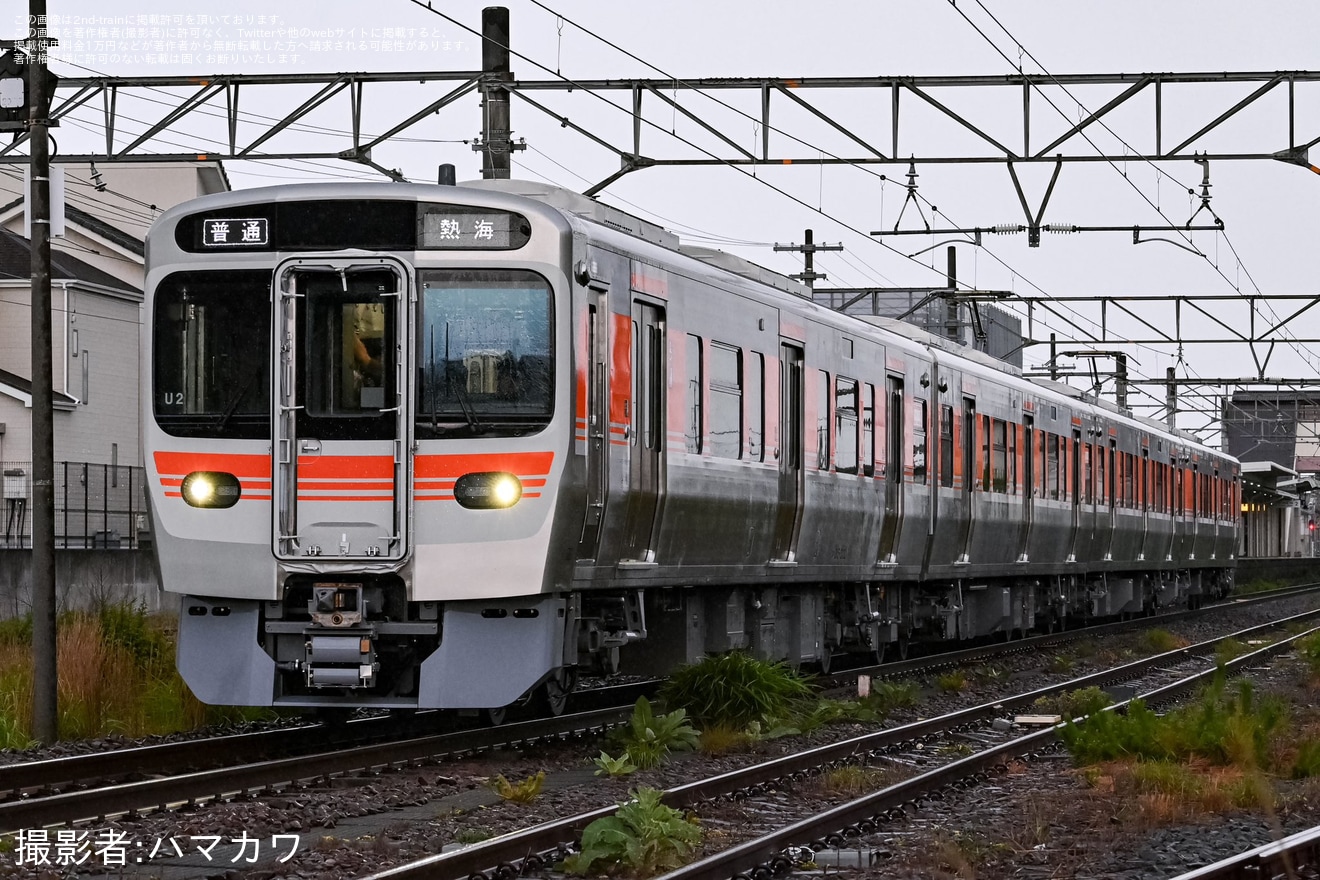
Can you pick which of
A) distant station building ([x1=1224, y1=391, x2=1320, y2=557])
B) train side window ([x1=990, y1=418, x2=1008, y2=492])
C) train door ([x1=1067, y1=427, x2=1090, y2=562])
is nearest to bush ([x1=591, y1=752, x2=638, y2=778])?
train side window ([x1=990, y1=418, x2=1008, y2=492])

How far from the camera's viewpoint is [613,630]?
12.8m

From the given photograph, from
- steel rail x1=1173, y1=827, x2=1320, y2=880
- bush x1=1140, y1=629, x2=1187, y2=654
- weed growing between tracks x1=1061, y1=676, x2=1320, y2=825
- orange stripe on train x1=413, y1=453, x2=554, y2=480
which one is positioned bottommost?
bush x1=1140, y1=629, x2=1187, y2=654

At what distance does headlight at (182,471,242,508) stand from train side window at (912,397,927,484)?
379 inches

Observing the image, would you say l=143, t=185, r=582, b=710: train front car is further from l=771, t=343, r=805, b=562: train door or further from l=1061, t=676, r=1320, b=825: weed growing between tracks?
l=771, t=343, r=805, b=562: train door

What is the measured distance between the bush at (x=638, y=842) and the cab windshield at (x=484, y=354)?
334 centimetres

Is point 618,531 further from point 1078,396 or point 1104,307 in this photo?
point 1104,307

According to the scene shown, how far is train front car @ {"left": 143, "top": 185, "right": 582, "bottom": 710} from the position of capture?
11.2 meters

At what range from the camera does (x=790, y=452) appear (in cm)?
1570

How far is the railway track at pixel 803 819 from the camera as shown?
7.72 metres

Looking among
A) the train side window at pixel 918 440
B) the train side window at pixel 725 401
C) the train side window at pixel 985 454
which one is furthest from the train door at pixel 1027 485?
the train side window at pixel 725 401

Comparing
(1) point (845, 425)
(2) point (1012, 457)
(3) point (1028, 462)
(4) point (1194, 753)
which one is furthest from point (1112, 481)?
(4) point (1194, 753)

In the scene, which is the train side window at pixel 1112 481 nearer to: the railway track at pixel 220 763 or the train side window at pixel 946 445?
the train side window at pixel 946 445

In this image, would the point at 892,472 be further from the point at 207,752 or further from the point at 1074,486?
the point at 1074,486

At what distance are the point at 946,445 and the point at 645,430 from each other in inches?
346
